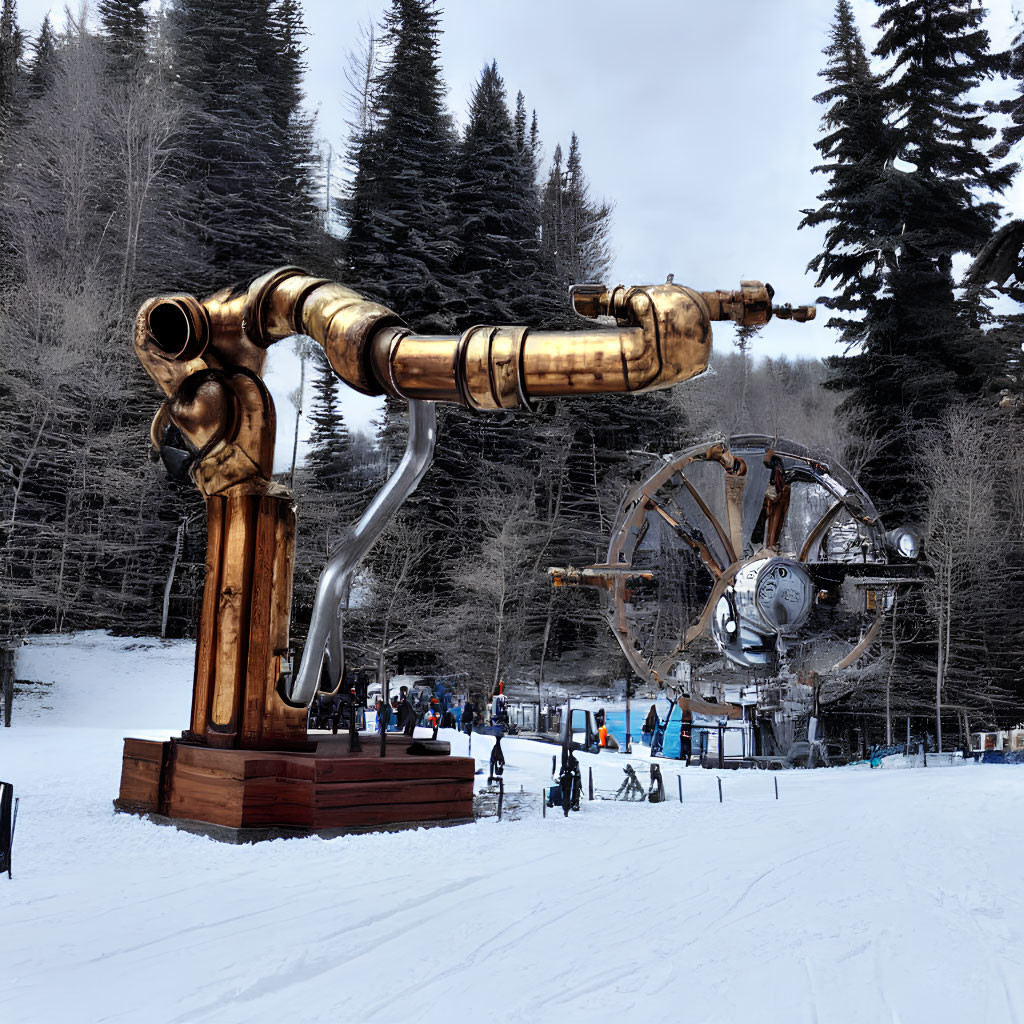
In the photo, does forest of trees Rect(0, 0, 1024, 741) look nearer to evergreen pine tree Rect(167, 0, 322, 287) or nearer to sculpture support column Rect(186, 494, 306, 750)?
evergreen pine tree Rect(167, 0, 322, 287)

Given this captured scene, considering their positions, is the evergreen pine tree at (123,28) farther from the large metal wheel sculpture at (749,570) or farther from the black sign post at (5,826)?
the black sign post at (5,826)

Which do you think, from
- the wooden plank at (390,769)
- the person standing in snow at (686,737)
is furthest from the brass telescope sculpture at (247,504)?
the person standing in snow at (686,737)

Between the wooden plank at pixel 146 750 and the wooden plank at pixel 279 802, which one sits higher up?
the wooden plank at pixel 146 750

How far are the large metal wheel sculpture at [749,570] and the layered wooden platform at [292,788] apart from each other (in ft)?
28.5

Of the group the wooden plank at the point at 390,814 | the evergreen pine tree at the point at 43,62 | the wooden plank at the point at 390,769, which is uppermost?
the evergreen pine tree at the point at 43,62

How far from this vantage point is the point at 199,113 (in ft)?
114

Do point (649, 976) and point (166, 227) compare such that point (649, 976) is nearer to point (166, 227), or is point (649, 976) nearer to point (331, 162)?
point (166, 227)

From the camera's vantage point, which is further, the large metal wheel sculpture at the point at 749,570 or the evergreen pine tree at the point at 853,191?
the evergreen pine tree at the point at 853,191

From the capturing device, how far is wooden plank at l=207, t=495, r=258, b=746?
21.7 ft

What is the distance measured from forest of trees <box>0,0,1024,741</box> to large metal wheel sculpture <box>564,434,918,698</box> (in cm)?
597

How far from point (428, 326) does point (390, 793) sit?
88.1ft

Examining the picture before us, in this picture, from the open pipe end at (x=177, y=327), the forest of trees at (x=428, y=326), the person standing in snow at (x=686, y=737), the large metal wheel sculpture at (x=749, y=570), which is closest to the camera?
the open pipe end at (x=177, y=327)

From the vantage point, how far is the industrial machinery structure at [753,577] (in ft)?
51.0

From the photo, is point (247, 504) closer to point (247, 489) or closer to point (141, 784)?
point (247, 489)
